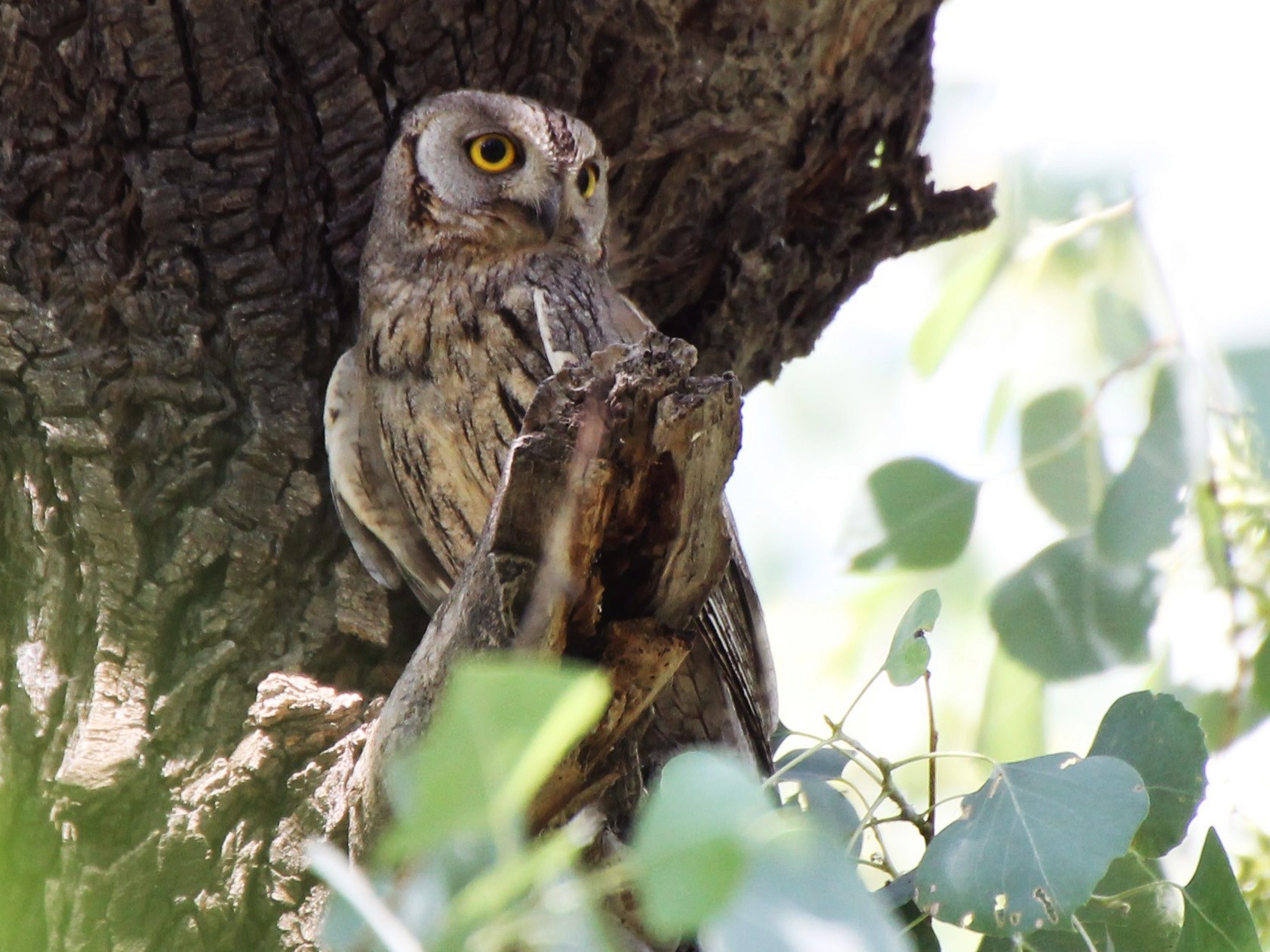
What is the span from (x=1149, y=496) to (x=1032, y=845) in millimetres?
890

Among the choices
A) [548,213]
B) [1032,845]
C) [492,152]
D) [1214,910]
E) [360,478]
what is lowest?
[1214,910]

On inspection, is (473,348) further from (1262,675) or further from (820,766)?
(1262,675)

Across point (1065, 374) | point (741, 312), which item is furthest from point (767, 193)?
point (1065, 374)

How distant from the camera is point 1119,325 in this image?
206 cm

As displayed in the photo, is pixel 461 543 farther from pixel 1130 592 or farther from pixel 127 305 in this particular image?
pixel 1130 592

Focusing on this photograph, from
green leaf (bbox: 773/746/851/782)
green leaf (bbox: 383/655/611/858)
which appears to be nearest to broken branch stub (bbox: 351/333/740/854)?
green leaf (bbox: 773/746/851/782)

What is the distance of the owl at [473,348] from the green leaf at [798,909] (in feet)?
3.31

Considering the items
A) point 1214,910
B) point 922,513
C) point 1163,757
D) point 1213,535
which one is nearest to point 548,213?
point 922,513

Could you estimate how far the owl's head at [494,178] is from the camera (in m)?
1.86

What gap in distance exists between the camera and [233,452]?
160 cm

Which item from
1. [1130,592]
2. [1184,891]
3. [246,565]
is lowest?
[1184,891]

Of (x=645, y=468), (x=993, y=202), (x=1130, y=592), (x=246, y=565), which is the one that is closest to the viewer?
(x=645, y=468)

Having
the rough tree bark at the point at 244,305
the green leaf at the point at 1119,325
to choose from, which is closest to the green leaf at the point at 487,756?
the rough tree bark at the point at 244,305

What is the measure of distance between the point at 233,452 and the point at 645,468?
2.41 feet
